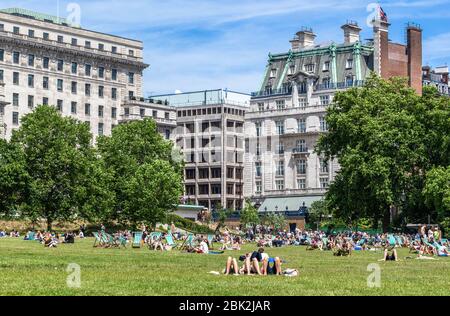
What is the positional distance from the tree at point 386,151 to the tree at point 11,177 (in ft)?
109

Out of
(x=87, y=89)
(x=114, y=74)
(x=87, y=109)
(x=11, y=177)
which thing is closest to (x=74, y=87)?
(x=87, y=89)

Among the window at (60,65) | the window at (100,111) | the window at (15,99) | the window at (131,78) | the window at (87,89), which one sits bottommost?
the window at (100,111)

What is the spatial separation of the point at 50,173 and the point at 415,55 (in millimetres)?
75689

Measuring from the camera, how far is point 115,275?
41.6 meters

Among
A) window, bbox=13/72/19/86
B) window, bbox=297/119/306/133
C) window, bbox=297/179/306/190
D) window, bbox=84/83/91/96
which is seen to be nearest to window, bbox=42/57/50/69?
window, bbox=13/72/19/86

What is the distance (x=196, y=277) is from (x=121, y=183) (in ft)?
276

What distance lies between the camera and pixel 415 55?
6811 inches

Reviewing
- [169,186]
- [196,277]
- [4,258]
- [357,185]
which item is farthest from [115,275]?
[169,186]

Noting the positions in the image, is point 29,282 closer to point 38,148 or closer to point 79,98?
point 38,148

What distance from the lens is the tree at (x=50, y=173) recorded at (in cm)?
11662

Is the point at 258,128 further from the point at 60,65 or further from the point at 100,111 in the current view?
the point at 60,65

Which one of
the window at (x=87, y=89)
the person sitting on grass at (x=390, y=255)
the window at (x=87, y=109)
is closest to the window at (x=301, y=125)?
the window at (x=87, y=109)

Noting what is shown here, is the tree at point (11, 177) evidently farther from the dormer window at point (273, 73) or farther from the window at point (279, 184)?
the dormer window at point (273, 73)

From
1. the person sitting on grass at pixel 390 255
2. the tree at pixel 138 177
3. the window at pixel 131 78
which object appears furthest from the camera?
the window at pixel 131 78
